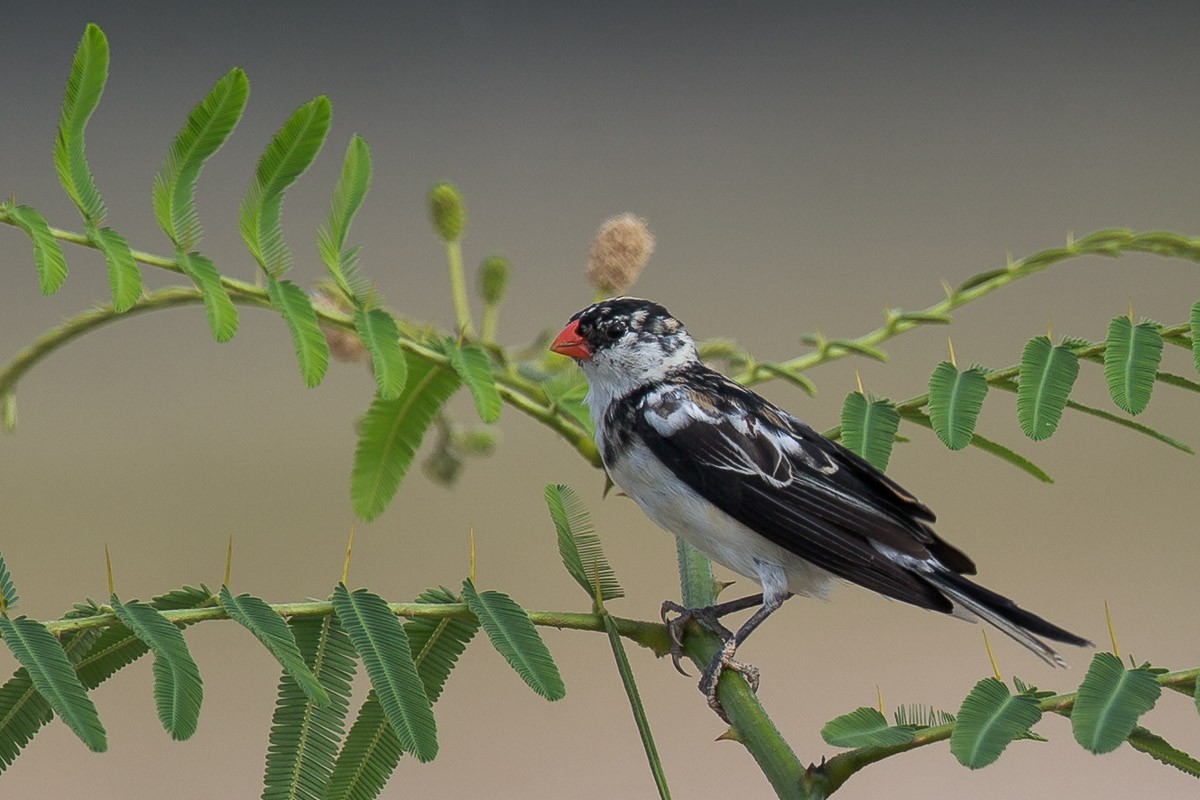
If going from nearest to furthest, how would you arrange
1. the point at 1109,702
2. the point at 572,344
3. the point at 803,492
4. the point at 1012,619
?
the point at 1109,702 → the point at 1012,619 → the point at 803,492 → the point at 572,344

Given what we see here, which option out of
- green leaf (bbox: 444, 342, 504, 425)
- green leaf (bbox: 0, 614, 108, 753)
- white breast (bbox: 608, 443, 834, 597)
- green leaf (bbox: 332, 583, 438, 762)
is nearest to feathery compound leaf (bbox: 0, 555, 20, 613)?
green leaf (bbox: 0, 614, 108, 753)

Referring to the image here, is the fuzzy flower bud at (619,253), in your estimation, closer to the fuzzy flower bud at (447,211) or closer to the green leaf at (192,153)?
the fuzzy flower bud at (447,211)

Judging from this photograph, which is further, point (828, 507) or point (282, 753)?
point (828, 507)

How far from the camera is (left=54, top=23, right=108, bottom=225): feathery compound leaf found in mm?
605

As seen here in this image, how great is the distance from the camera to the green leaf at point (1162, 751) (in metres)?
0.45

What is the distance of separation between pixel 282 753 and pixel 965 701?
259 millimetres

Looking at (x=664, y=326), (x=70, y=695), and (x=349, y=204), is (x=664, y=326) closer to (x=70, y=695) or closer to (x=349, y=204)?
(x=349, y=204)

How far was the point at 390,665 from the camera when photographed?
0.51 meters

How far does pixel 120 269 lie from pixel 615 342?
30 centimetres

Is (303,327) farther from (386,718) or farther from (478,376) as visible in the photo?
(386,718)

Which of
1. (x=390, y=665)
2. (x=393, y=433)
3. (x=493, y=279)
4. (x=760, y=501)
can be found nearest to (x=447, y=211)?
(x=493, y=279)

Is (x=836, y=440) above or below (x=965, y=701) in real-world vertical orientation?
above

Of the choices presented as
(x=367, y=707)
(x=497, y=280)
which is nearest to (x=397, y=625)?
(x=367, y=707)

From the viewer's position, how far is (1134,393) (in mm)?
603
